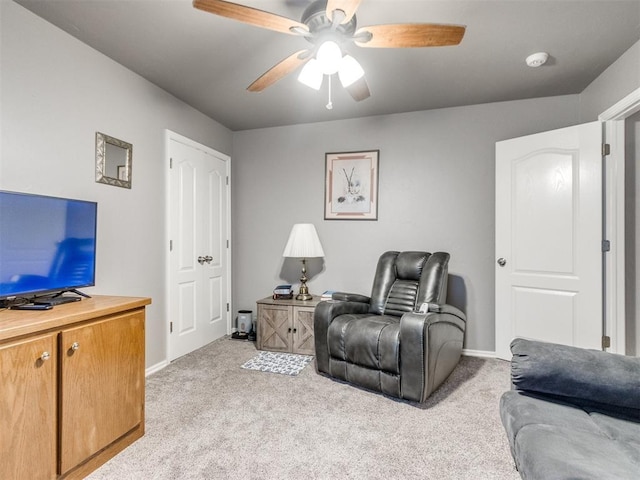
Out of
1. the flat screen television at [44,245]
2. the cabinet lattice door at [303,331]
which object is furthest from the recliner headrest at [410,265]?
the flat screen television at [44,245]

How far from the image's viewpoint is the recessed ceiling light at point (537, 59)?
94.0 inches

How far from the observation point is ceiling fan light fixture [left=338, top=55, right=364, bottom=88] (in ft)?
6.20

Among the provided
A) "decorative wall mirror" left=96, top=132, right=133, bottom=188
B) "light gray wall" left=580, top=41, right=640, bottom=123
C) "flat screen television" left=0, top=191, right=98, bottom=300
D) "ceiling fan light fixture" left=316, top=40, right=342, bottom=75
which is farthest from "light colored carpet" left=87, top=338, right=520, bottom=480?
"light gray wall" left=580, top=41, right=640, bottom=123

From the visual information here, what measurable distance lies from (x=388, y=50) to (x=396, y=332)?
1.91 metres

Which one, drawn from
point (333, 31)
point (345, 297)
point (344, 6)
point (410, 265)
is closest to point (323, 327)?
point (345, 297)

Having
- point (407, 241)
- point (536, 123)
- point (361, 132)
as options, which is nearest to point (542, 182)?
point (536, 123)

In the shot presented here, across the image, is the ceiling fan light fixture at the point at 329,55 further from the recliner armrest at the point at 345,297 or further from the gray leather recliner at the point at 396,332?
the recliner armrest at the point at 345,297

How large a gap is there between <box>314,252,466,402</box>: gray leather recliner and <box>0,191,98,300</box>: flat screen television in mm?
1644

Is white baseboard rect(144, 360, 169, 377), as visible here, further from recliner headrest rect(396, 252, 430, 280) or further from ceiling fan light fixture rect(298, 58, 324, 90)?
ceiling fan light fixture rect(298, 58, 324, 90)

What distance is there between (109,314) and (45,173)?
40.0 inches

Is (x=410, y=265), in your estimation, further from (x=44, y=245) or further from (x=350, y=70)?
(x=44, y=245)

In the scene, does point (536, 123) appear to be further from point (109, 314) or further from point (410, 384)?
point (109, 314)

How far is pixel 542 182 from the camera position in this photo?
291cm

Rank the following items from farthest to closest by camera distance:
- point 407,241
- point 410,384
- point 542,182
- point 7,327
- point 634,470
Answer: point 407,241
point 542,182
point 410,384
point 7,327
point 634,470
